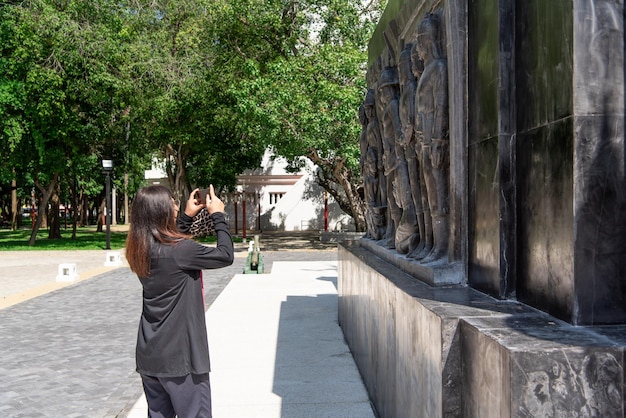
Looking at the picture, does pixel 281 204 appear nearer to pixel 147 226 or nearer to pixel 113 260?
pixel 113 260

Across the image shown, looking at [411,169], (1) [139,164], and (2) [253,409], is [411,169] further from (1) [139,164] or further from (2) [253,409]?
(1) [139,164]

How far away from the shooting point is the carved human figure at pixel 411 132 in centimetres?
529

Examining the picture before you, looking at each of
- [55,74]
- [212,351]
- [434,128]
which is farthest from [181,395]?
[55,74]

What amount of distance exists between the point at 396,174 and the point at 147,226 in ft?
10.8

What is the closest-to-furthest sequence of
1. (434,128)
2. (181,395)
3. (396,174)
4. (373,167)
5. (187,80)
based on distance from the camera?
(181,395) → (434,128) → (396,174) → (373,167) → (187,80)

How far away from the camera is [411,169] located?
547 centimetres

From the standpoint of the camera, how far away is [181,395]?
3.29 meters

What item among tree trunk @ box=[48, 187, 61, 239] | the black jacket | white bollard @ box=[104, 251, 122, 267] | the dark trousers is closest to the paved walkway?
the dark trousers

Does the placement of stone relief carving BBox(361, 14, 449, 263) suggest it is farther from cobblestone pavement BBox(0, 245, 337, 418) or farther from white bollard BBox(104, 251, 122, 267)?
white bollard BBox(104, 251, 122, 267)

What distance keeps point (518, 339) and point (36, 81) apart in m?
25.5

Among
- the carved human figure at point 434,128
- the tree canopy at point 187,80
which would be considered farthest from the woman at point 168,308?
the tree canopy at point 187,80

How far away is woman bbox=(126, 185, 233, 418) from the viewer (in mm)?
3266

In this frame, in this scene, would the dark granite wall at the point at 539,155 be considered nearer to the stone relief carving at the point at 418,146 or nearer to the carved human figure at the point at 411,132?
the stone relief carving at the point at 418,146

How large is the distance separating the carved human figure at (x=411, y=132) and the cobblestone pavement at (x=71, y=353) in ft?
9.91
